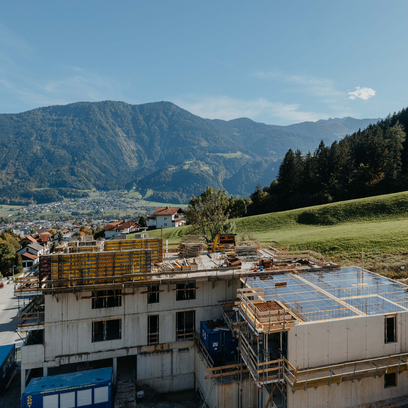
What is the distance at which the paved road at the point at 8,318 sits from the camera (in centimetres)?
3817

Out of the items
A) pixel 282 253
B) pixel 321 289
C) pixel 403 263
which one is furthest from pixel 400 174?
pixel 321 289

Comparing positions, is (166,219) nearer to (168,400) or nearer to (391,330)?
(168,400)

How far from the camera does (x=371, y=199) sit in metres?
72.1

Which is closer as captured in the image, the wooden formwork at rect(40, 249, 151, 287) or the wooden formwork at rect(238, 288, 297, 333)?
the wooden formwork at rect(238, 288, 297, 333)

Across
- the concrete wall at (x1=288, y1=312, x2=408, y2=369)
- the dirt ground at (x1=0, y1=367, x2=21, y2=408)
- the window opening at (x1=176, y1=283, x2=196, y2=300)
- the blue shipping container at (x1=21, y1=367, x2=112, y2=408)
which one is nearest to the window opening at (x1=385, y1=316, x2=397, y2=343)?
the concrete wall at (x1=288, y1=312, x2=408, y2=369)

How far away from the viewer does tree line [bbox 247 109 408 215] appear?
8533cm

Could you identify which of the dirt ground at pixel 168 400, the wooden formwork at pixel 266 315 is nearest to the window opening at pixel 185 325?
the dirt ground at pixel 168 400

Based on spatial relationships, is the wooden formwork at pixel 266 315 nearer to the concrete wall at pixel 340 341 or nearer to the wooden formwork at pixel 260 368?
the concrete wall at pixel 340 341

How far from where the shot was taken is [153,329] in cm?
2508

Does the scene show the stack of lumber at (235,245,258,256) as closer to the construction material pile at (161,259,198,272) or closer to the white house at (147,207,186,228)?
the construction material pile at (161,259,198,272)

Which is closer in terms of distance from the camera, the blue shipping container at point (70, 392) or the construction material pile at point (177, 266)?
the blue shipping container at point (70, 392)

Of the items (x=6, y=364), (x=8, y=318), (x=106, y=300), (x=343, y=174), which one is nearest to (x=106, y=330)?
(x=106, y=300)

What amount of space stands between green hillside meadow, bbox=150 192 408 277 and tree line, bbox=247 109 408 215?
15725 mm

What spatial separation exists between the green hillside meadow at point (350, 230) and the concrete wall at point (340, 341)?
Result: 17678 mm
